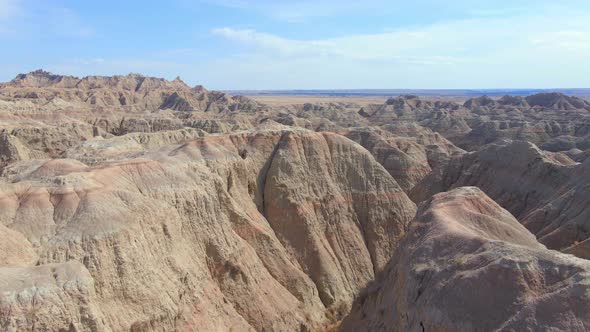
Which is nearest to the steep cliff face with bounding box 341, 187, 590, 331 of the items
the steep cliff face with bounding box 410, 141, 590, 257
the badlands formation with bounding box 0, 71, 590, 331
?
the badlands formation with bounding box 0, 71, 590, 331

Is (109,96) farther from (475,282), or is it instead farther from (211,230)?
(475,282)

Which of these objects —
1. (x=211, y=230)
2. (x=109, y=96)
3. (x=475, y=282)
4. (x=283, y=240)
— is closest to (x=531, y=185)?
(x=283, y=240)

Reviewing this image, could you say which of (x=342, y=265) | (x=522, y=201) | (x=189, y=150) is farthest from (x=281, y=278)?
(x=522, y=201)

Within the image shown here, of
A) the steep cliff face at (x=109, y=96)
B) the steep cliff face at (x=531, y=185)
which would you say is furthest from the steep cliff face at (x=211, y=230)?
the steep cliff face at (x=109, y=96)

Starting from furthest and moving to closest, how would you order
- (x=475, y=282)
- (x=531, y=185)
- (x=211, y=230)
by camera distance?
(x=531, y=185) → (x=211, y=230) → (x=475, y=282)

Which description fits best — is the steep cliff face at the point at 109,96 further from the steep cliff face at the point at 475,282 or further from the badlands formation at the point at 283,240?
the steep cliff face at the point at 475,282

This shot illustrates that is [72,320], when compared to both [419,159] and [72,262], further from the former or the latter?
[419,159]
